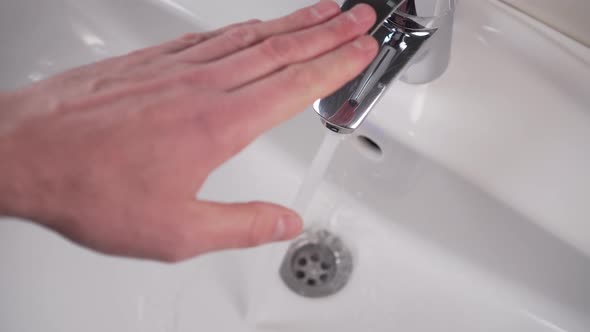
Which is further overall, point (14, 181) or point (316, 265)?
point (316, 265)

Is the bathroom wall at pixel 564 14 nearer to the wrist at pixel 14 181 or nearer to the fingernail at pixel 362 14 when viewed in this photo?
the fingernail at pixel 362 14

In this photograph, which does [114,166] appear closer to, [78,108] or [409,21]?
[78,108]

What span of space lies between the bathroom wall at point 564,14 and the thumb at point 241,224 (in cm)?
25

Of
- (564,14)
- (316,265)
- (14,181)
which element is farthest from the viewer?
(316,265)

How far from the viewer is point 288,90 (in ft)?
0.87

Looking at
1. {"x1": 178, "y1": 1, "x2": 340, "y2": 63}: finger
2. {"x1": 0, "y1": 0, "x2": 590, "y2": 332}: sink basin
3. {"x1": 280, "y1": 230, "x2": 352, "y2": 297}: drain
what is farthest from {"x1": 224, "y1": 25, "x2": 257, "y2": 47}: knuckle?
{"x1": 280, "y1": 230, "x2": 352, "y2": 297}: drain

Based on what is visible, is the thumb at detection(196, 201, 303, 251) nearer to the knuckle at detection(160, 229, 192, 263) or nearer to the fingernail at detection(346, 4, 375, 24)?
the knuckle at detection(160, 229, 192, 263)

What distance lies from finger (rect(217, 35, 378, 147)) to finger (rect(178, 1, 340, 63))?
0.14 ft

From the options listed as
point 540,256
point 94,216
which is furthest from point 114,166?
point 540,256

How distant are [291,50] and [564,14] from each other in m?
0.21

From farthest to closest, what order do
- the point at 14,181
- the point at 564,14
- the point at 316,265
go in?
the point at 316,265 < the point at 564,14 < the point at 14,181

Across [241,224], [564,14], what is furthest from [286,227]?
[564,14]

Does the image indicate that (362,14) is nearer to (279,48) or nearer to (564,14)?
(279,48)

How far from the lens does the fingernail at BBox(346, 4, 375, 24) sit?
11.5 inches
